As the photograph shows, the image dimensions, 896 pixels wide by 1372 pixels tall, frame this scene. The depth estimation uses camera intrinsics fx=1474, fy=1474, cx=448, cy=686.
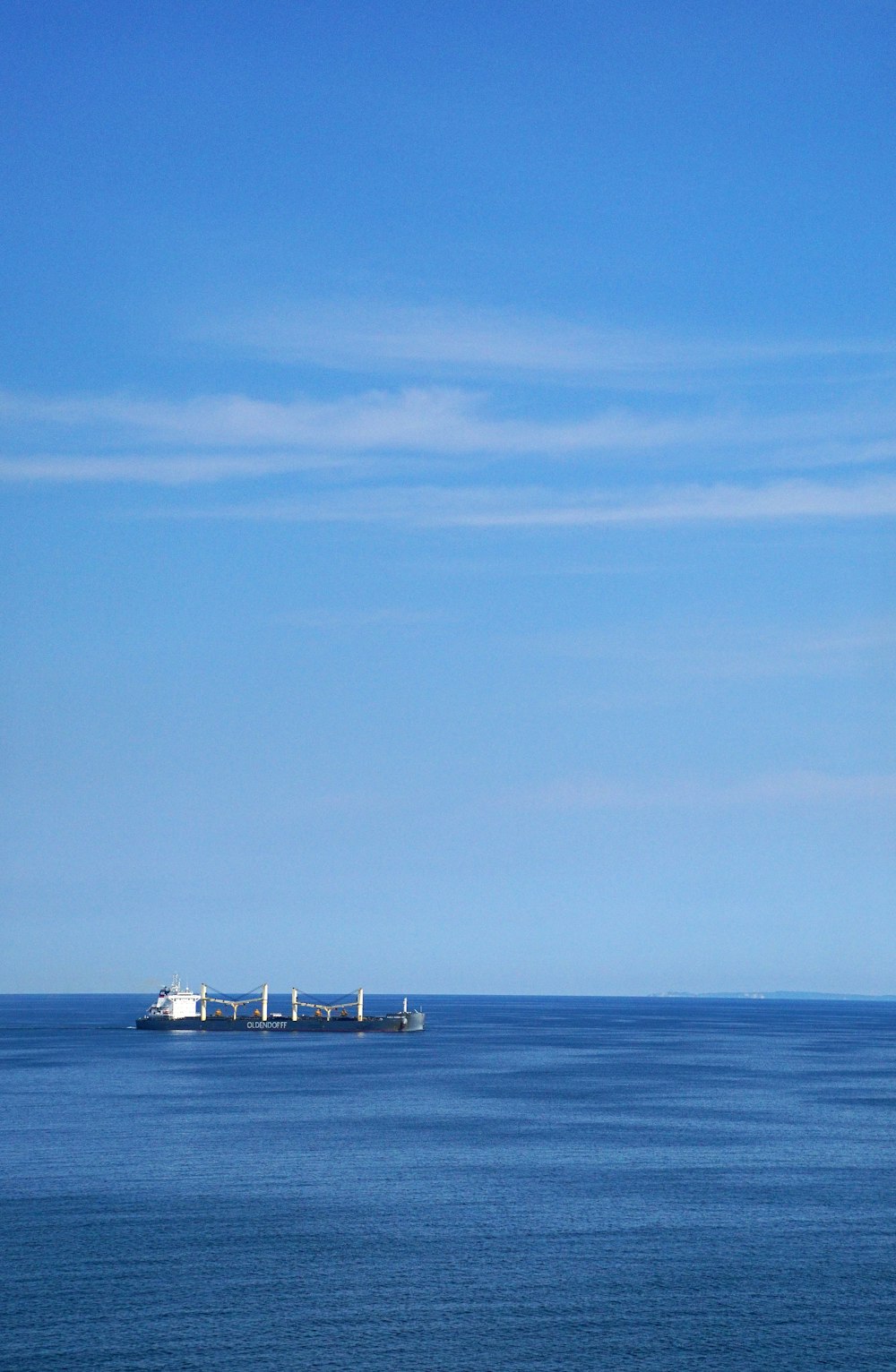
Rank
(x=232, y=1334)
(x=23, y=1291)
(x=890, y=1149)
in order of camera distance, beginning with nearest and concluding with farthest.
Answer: (x=232, y=1334)
(x=23, y=1291)
(x=890, y=1149)

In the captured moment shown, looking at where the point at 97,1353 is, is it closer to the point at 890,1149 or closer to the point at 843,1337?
the point at 843,1337

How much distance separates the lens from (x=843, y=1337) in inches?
2581

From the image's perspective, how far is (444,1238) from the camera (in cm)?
8281

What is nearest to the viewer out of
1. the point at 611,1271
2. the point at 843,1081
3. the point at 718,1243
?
the point at 611,1271

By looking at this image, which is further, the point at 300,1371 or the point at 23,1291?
the point at 23,1291

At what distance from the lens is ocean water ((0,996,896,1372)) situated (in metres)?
64.2

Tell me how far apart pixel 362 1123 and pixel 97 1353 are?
69.0m

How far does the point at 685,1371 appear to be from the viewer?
60781mm

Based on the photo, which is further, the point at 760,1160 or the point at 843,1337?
the point at 760,1160

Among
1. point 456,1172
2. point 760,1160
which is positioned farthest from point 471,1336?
point 760,1160

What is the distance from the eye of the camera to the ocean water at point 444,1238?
A: 211 ft

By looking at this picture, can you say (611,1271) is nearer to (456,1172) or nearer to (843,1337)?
(843,1337)

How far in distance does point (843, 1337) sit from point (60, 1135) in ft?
239

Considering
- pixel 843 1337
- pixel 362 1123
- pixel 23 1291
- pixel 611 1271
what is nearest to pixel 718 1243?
pixel 611 1271
